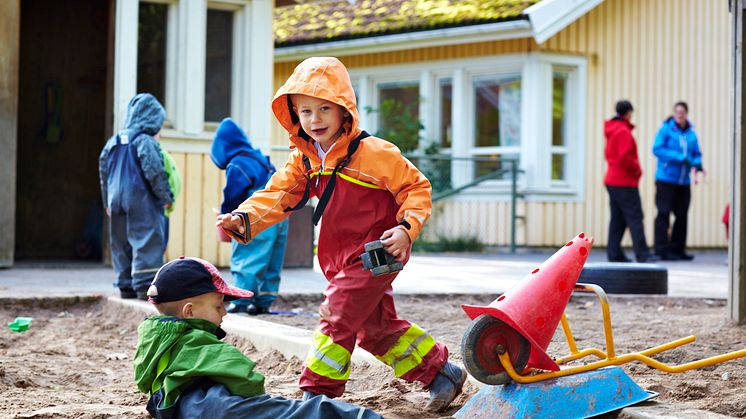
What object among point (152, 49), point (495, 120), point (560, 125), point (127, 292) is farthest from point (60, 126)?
point (560, 125)

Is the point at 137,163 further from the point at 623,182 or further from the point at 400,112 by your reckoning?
the point at 400,112

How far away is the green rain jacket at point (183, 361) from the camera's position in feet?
12.9

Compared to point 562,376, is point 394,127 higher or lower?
higher

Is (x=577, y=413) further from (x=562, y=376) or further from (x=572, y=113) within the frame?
(x=572, y=113)

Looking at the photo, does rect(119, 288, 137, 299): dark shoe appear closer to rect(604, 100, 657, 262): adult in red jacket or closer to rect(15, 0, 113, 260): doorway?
rect(15, 0, 113, 260): doorway

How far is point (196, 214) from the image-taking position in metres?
11.9

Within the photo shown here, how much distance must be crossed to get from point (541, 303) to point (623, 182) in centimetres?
1015

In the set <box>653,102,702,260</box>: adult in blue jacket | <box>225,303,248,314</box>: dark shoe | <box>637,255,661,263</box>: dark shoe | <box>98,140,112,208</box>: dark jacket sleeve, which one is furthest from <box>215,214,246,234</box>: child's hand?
<box>653,102,702,260</box>: adult in blue jacket

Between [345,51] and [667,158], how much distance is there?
6425 mm

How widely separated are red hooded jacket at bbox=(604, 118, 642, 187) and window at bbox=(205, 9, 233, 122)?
499cm

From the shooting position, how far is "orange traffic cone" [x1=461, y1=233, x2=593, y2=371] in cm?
395

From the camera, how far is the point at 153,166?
834 cm

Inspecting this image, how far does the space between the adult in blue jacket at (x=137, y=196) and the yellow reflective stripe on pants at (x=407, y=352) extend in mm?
4026

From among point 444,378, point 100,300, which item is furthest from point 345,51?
point 444,378
